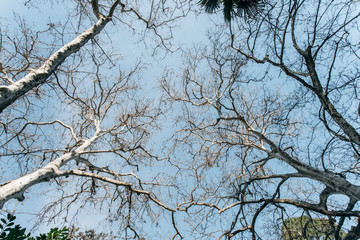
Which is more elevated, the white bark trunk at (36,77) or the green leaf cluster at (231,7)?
the green leaf cluster at (231,7)

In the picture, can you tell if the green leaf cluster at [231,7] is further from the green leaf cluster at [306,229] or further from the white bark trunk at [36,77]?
the green leaf cluster at [306,229]

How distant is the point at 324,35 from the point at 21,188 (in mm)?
5711

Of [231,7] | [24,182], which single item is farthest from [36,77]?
[231,7]

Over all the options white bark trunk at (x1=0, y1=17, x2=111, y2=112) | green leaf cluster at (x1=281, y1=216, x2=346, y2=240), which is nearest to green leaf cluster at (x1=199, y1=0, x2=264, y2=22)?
white bark trunk at (x1=0, y1=17, x2=111, y2=112)

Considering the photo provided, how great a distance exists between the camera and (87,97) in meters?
6.94

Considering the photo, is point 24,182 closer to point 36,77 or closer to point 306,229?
point 36,77

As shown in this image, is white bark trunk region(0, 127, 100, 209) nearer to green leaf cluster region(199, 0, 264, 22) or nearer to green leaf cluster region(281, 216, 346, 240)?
green leaf cluster region(281, 216, 346, 240)

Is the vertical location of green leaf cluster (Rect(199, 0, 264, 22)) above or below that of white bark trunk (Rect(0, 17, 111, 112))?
above

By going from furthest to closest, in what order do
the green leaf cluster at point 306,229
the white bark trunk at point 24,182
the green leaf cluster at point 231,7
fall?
the green leaf cluster at point 231,7 < the green leaf cluster at point 306,229 < the white bark trunk at point 24,182

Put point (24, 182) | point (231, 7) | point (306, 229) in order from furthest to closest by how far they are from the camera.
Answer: point (231, 7) → point (306, 229) → point (24, 182)

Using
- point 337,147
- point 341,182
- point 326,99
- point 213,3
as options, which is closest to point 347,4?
point 326,99

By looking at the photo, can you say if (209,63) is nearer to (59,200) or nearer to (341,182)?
(341,182)

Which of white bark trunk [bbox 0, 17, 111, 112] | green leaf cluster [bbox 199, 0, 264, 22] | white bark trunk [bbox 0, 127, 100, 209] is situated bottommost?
white bark trunk [bbox 0, 127, 100, 209]

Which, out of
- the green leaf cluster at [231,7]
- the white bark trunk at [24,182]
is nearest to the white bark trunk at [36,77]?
the white bark trunk at [24,182]
